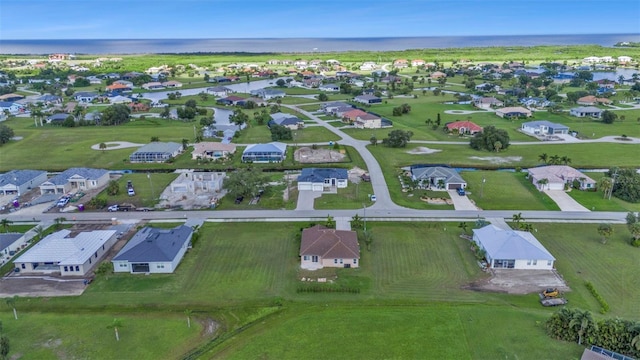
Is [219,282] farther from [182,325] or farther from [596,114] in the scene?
[596,114]

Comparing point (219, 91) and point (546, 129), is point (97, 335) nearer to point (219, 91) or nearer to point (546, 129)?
point (546, 129)

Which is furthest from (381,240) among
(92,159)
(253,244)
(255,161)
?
(92,159)

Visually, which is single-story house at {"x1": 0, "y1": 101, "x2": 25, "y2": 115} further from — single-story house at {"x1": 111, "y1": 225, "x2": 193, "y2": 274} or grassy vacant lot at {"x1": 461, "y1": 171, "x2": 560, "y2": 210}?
grassy vacant lot at {"x1": 461, "y1": 171, "x2": 560, "y2": 210}

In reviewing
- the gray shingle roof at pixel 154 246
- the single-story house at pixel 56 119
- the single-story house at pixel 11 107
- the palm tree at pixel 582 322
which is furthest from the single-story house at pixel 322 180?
the single-story house at pixel 11 107

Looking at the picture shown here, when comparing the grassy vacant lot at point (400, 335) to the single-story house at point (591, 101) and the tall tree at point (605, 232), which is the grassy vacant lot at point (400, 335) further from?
the single-story house at point (591, 101)

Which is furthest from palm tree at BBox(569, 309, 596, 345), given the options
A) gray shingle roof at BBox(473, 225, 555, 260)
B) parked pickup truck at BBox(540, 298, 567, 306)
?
gray shingle roof at BBox(473, 225, 555, 260)
